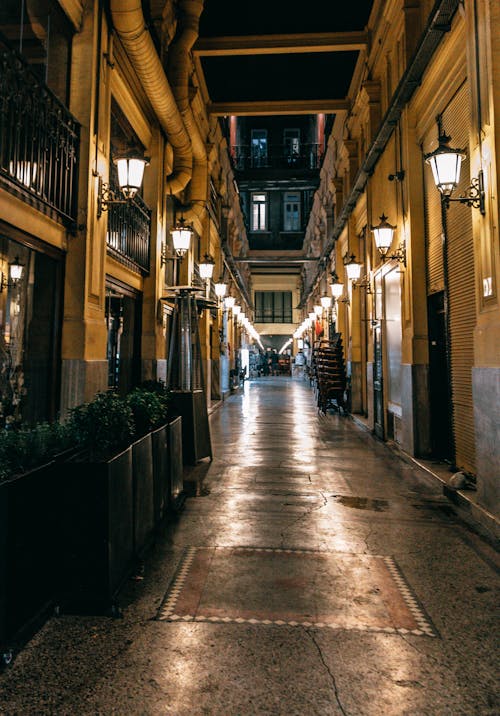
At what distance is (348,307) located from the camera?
50.2ft

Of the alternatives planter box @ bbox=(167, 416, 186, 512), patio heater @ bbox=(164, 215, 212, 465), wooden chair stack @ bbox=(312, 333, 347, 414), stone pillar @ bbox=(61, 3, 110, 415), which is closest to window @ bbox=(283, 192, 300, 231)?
wooden chair stack @ bbox=(312, 333, 347, 414)

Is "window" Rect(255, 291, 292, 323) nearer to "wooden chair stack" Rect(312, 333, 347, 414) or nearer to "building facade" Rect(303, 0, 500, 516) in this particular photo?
"wooden chair stack" Rect(312, 333, 347, 414)

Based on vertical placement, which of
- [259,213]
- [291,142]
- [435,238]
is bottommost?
[435,238]

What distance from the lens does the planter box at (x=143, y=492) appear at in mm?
3584

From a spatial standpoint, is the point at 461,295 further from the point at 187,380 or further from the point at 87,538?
the point at 87,538

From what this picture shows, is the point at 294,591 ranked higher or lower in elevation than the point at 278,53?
lower

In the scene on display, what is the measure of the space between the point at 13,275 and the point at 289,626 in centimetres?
489

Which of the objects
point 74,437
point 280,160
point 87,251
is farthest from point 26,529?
point 280,160

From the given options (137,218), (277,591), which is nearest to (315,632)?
(277,591)

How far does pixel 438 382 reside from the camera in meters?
7.78

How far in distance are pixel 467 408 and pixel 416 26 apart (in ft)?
24.5

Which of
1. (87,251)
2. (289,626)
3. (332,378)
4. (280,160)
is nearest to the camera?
(289,626)

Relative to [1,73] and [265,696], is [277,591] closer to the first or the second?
A: [265,696]

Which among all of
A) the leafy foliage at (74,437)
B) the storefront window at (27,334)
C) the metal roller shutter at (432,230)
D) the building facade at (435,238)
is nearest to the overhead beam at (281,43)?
the building facade at (435,238)
